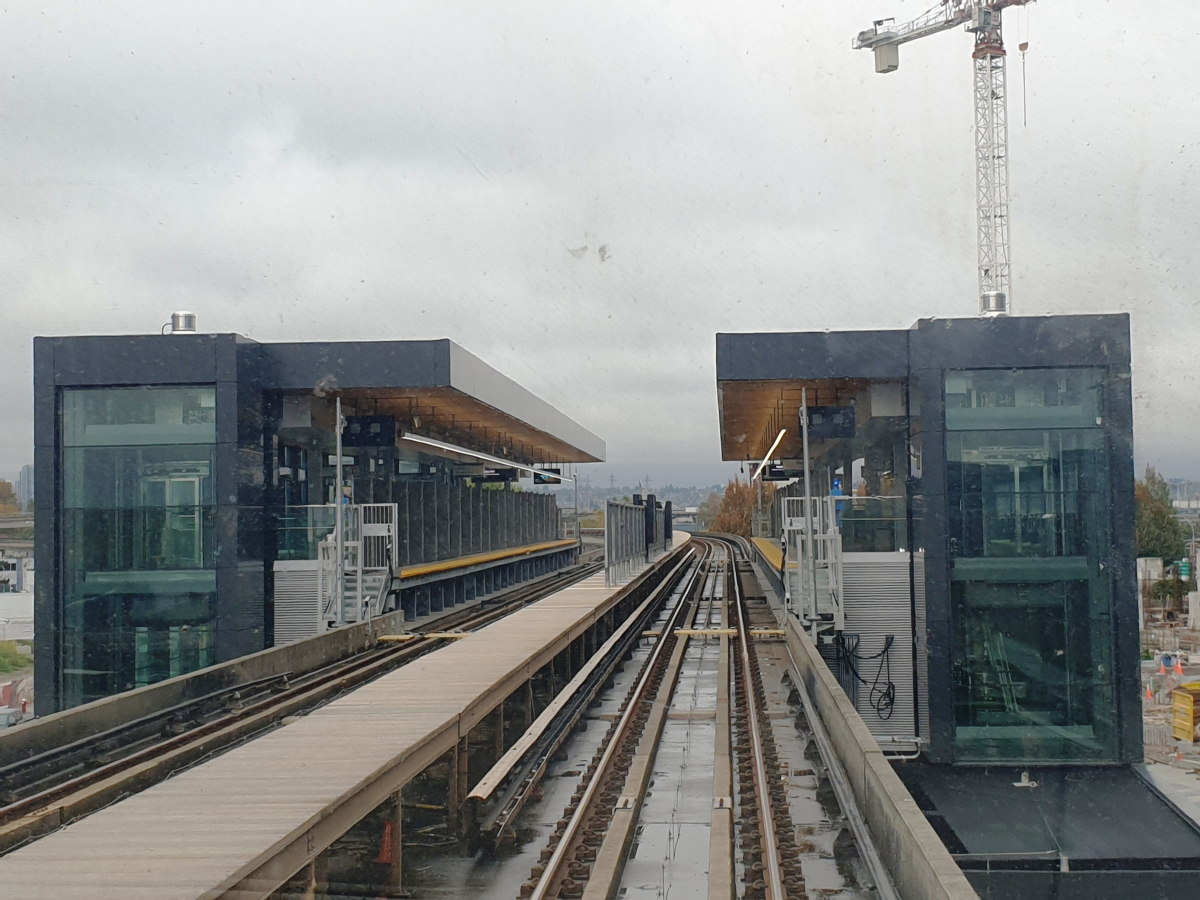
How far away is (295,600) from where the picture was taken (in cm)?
1555

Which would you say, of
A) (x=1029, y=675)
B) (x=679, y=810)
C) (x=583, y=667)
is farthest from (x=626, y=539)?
(x=679, y=810)

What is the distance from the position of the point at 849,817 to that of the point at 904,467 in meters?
8.48

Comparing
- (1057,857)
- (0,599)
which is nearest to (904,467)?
(1057,857)

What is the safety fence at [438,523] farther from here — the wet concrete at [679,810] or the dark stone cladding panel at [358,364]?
the wet concrete at [679,810]

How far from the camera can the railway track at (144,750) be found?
596 cm

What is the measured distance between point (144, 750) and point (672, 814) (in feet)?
11.2

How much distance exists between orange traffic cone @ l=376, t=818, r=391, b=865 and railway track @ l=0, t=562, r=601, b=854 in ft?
4.70

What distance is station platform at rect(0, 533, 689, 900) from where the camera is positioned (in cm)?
449

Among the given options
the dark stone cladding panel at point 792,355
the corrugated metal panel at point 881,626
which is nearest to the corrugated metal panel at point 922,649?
the corrugated metal panel at point 881,626

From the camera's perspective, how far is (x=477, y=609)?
886 inches

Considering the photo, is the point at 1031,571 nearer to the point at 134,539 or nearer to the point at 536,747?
the point at 536,747

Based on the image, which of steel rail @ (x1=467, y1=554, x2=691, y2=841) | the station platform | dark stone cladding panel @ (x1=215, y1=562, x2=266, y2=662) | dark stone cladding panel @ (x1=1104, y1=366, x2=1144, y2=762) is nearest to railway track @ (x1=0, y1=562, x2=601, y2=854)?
the station platform

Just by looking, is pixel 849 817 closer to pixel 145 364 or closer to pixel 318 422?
pixel 145 364

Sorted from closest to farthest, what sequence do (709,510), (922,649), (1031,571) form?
1. (1031,571)
2. (922,649)
3. (709,510)
